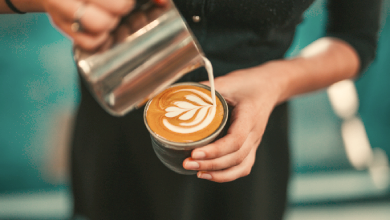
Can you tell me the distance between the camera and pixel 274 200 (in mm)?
1094

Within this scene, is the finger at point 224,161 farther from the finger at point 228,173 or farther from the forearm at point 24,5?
the forearm at point 24,5

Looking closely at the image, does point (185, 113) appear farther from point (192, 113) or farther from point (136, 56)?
point (136, 56)

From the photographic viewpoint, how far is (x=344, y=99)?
7.63 feet

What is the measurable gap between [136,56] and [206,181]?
631mm

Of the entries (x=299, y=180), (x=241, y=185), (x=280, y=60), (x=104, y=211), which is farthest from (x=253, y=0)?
(x=299, y=180)

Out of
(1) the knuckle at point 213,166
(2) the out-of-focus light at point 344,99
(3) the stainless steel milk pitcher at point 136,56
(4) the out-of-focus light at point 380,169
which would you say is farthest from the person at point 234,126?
(4) the out-of-focus light at point 380,169

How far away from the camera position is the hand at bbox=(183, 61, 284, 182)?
2.32ft

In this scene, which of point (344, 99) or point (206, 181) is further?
point (344, 99)

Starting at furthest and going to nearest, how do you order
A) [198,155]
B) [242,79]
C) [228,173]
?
[242,79]
[228,173]
[198,155]

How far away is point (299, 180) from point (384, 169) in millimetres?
789

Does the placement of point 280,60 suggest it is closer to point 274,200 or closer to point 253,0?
point 253,0

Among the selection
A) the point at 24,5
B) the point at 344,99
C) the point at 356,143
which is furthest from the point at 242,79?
the point at 356,143

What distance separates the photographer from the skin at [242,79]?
0.50 m

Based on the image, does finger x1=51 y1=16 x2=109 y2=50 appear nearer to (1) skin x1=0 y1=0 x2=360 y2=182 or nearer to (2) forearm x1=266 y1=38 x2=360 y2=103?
(1) skin x1=0 y1=0 x2=360 y2=182
